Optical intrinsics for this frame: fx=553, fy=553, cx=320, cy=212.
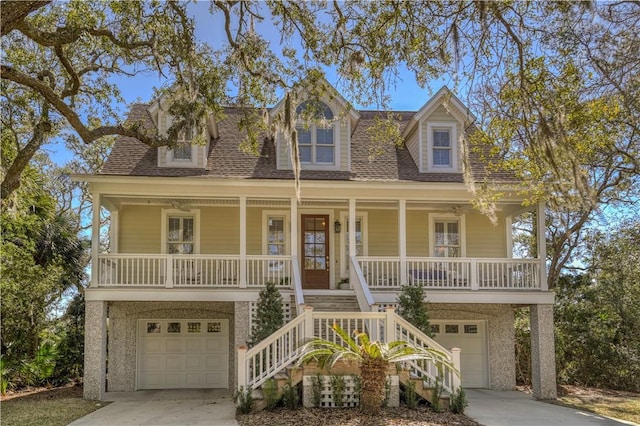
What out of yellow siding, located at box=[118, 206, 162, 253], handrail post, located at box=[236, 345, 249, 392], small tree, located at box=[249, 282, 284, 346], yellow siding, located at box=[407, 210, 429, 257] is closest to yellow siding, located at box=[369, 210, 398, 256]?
yellow siding, located at box=[407, 210, 429, 257]

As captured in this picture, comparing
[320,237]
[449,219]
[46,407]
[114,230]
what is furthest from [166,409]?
[449,219]

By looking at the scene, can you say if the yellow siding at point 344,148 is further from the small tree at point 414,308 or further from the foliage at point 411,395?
the foliage at point 411,395

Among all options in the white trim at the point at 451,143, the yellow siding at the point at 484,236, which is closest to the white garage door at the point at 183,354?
the white trim at the point at 451,143

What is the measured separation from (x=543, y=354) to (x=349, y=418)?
6.35 m

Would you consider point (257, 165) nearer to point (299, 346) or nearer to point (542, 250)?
point (299, 346)

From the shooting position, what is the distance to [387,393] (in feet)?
29.9

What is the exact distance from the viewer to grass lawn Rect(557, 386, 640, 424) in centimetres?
1111

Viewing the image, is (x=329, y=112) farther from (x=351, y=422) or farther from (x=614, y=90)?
(x=351, y=422)

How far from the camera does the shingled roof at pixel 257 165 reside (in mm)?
13742

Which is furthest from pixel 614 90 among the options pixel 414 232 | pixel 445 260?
pixel 414 232

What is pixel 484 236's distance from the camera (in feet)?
50.0

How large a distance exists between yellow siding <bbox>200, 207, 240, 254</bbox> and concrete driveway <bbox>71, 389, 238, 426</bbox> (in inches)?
144

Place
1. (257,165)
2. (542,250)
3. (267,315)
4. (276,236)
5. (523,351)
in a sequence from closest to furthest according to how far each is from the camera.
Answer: (267,315)
(542,250)
(257,165)
(276,236)
(523,351)

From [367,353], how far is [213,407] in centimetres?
388
